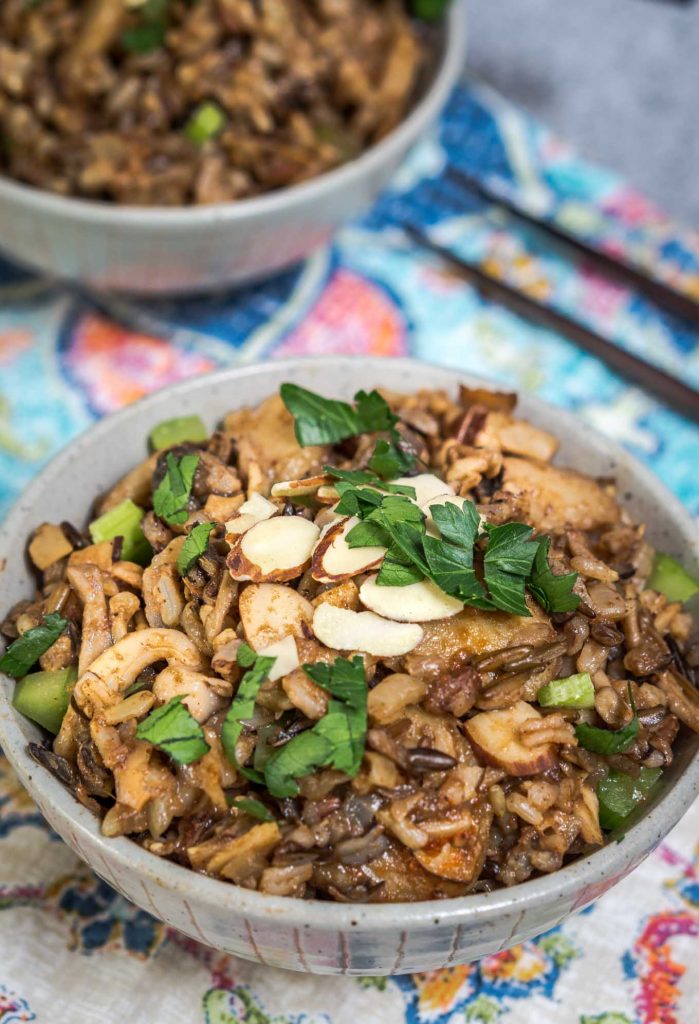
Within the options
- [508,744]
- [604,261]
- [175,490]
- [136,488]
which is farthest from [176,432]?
[604,261]

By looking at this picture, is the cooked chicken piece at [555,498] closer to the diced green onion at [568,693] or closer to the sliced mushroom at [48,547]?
the diced green onion at [568,693]

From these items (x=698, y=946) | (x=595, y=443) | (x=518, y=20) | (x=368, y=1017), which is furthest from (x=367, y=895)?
(x=518, y=20)

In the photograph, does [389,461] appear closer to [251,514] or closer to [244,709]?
[251,514]

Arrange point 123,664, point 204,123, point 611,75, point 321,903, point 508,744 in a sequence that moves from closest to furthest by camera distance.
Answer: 1. point 321,903
2. point 508,744
3. point 123,664
4. point 204,123
5. point 611,75

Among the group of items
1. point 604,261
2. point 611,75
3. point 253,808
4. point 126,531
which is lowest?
point 126,531

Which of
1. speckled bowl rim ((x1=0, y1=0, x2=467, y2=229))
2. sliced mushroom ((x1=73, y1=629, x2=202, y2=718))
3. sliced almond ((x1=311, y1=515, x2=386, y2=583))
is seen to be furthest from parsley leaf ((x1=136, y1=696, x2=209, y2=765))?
speckled bowl rim ((x1=0, y1=0, x2=467, y2=229))

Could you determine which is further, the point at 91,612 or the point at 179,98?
the point at 179,98

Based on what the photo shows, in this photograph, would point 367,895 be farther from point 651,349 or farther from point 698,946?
point 651,349
